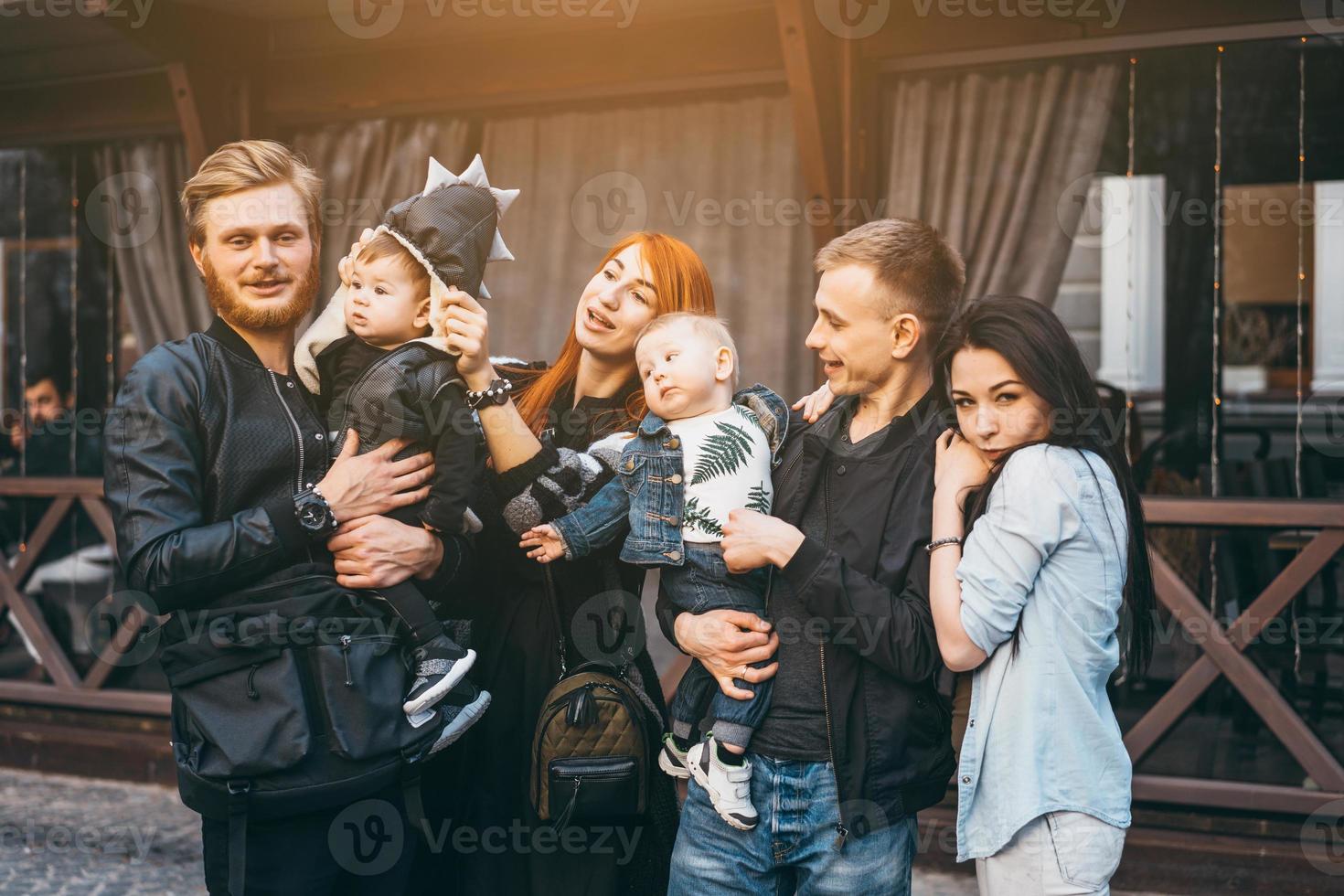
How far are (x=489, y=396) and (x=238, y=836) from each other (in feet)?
2.95

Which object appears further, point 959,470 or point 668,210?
point 668,210

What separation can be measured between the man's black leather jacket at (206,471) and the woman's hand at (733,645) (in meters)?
0.72

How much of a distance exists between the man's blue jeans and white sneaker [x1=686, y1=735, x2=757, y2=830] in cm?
2

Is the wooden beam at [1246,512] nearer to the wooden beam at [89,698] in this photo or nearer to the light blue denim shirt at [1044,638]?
the light blue denim shirt at [1044,638]

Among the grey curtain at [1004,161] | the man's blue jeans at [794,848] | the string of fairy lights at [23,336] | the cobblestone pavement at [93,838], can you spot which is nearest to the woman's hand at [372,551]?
the man's blue jeans at [794,848]

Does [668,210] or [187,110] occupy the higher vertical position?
[187,110]

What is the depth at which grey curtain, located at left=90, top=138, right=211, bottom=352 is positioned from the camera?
5.83 m

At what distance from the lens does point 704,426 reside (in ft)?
7.00

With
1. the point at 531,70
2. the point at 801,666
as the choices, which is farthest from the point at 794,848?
the point at 531,70

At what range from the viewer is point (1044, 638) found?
1.85 meters

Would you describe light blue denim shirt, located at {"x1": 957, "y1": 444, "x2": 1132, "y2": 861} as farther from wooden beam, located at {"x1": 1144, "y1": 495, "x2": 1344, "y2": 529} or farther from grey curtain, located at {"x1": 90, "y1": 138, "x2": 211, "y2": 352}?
grey curtain, located at {"x1": 90, "y1": 138, "x2": 211, "y2": 352}

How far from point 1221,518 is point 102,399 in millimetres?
6052

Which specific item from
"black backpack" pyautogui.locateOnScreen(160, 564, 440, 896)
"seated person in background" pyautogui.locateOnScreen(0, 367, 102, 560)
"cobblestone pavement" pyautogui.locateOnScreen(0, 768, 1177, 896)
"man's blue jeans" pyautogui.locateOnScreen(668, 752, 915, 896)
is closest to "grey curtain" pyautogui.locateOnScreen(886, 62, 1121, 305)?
"cobblestone pavement" pyautogui.locateOnScreen(0, 768, 1177, 896)

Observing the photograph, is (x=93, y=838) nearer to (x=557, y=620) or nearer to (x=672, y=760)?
(x=557, y=620)
